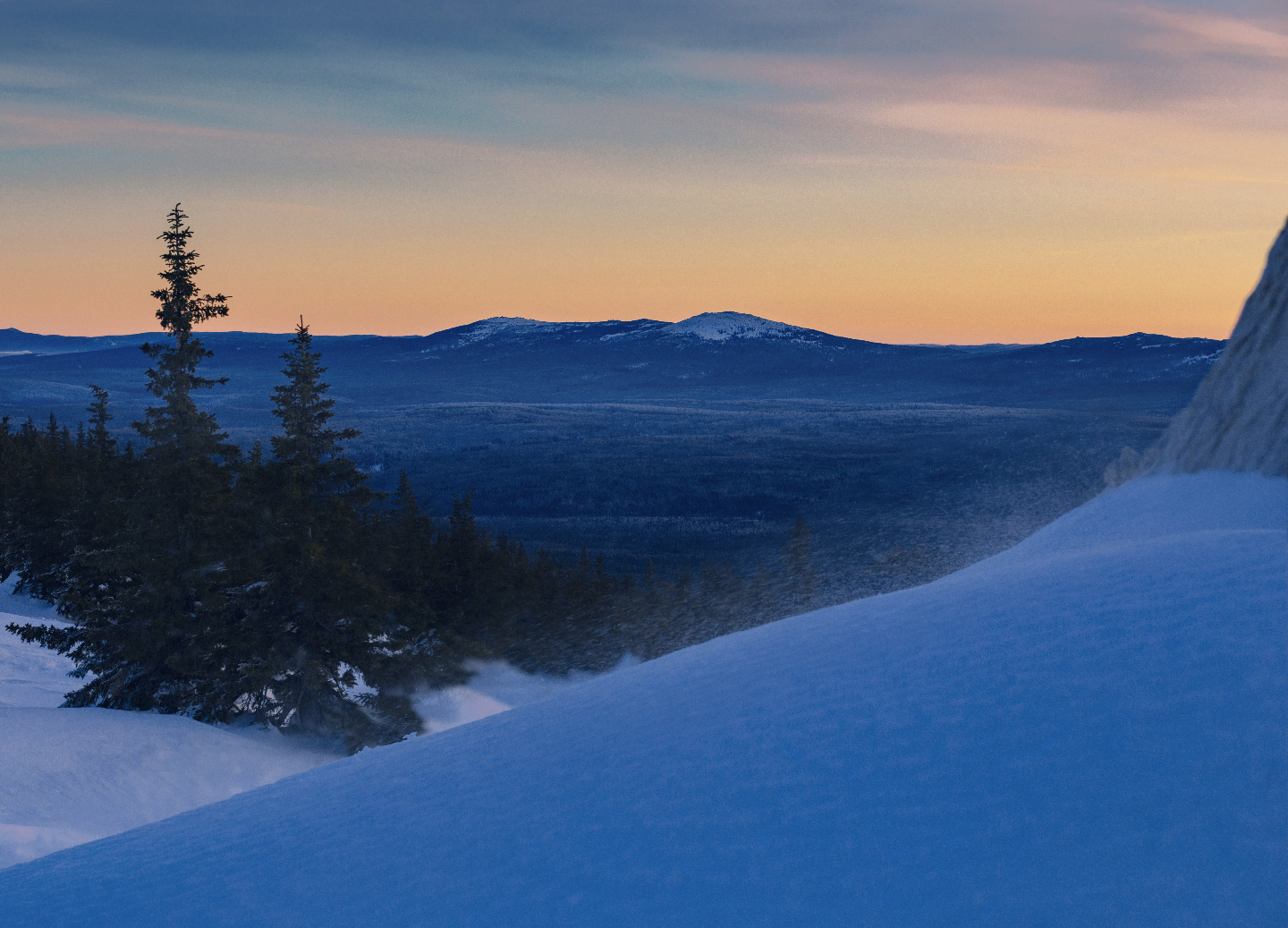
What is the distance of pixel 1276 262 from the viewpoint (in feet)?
39.5

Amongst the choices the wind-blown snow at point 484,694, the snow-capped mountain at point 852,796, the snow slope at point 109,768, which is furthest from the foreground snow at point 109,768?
the snow-capped mountain at point 852,796

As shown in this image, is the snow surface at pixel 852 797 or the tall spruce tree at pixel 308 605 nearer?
the snow surface at pixel 852 797

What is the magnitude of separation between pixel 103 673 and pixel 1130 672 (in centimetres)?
2223

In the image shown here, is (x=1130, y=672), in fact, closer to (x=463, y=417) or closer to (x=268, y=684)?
(x=268, y=684)

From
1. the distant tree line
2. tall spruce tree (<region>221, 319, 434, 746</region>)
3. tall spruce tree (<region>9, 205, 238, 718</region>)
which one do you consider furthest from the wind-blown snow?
tall spruce tree (<region>9, 205, 238, 718</region>)

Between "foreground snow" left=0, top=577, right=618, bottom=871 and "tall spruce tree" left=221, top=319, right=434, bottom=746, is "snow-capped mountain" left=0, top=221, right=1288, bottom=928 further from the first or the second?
"tall spruce tree" left=221, top=319, right=434, bottom=746

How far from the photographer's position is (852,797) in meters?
3.91

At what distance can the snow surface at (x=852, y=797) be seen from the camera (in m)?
3.24

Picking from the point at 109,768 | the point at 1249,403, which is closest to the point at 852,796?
the point at 1249,403

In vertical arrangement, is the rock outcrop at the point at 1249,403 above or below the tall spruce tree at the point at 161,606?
above

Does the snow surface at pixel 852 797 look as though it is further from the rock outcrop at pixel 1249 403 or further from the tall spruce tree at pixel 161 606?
the tall spruce tree at pixel 161 606

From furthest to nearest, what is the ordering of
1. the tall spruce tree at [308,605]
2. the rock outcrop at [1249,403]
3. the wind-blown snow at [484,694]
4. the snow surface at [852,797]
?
the wind-blown snow at [484,694] < the tall spruce tree at [308,605] < the rock outcrop at [1249,403] < the snow surface at [852,797]

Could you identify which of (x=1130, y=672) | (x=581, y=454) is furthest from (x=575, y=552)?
(x=1130, y=672)

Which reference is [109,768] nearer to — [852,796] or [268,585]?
[268,585]
